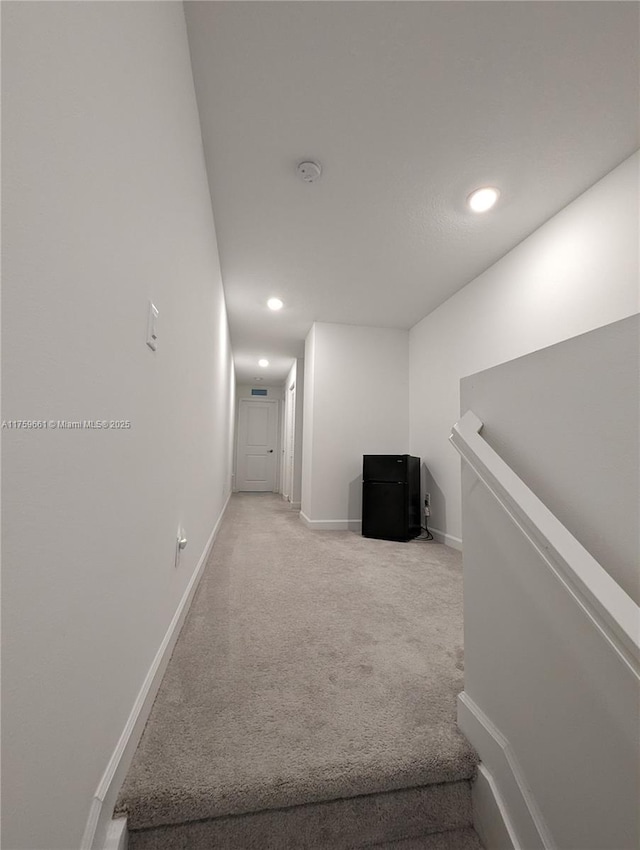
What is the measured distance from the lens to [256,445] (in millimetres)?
8195

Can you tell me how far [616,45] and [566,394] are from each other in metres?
1.65

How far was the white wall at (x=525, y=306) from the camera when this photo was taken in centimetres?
187

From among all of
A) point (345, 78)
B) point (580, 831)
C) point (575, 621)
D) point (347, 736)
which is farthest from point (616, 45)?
point (347, 736)

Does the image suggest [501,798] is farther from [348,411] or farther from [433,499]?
[348,411]

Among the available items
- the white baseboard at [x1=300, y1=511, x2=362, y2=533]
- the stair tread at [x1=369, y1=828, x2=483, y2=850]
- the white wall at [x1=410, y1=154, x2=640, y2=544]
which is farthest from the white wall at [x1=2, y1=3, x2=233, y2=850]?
the white baseboard at [x1=300, y1=511, x2=362, y2=533]

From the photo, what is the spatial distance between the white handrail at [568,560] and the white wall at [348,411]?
3.11 m

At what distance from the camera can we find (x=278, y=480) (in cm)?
820

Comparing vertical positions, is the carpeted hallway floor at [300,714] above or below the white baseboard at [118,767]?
below

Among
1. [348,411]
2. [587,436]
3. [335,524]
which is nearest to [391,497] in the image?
[335,524]

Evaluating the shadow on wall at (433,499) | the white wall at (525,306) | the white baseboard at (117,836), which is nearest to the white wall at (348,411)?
the white wall at (525,306)

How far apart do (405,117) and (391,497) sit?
2.92 metres

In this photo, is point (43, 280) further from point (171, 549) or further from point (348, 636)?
point (348, 636)

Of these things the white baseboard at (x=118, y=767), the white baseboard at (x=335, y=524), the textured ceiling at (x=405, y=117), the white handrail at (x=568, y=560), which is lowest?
the white baseboard at (x=335, y=524)

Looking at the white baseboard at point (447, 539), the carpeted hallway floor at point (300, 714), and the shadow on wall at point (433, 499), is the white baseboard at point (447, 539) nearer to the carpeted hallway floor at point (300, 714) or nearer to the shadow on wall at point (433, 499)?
the shadow on wall at point (433, 499)
